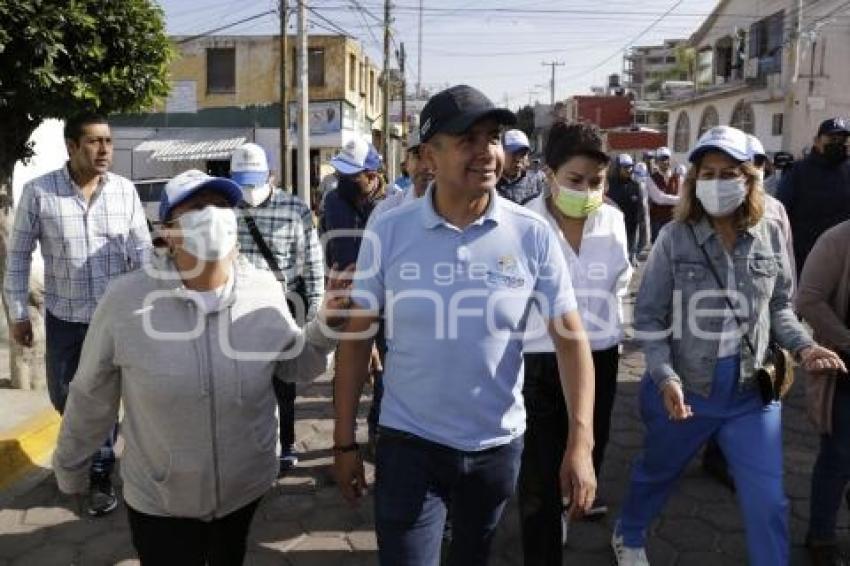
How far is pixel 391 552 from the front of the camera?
2.32m

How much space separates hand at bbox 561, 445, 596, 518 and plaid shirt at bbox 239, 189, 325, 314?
2.00m

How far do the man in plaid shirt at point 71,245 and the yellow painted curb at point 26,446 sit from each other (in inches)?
26.8

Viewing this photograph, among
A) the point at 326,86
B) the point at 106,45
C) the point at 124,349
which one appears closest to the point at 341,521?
the point at 124,349

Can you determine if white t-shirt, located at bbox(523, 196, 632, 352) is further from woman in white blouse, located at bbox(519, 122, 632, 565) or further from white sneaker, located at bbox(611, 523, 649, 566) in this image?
white sneaker, located at bbox(611, 523, 649, 566)

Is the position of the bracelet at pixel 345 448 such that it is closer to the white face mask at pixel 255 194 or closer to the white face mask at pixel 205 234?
the white face mask at pixel 205 234

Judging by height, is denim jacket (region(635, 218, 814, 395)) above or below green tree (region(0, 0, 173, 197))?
below

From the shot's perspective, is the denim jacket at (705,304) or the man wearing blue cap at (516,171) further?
the man wearing blue cap at (516,171)

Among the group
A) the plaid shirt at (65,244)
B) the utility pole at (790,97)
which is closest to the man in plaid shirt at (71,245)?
the plaid shirt at (65,244)

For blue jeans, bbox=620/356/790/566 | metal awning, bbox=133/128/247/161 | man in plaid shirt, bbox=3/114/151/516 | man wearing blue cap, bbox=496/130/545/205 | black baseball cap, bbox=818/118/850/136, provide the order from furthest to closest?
metal awning, bbox=133/128/247/161, black baseball cap, bbox=818/118/850/136, man wearing blue cap, bbox=496/130/545/205, man in plaid shirt, bbox=3/114/151/516, blue jeans, bbox=620/356/790/566

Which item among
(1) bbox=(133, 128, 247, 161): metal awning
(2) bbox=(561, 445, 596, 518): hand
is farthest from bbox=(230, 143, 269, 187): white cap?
(1) bbox=(133, 128, 247, 161): metal awning

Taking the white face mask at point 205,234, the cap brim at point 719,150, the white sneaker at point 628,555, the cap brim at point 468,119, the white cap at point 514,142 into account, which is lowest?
the white sneaker at point 628,555

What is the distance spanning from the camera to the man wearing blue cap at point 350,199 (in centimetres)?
472

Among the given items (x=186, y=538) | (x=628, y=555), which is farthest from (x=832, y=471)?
(x=186, y=538)

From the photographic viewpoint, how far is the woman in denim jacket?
9.68 ft
